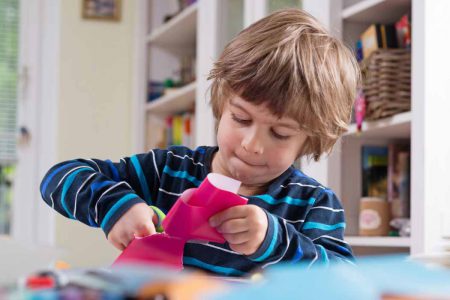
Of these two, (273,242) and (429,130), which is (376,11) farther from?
(273,242)

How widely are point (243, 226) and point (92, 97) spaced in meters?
3.22

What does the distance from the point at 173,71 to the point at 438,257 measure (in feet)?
11.7

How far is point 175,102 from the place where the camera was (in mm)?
3670

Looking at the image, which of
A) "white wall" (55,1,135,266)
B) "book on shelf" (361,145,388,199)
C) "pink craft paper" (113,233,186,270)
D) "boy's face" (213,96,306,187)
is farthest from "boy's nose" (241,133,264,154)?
"white wall" (55,1,135,266)

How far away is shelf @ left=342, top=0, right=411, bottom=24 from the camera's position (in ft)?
7.28

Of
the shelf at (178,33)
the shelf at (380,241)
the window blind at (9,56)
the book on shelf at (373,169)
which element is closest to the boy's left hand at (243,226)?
the shelf at (380,241)

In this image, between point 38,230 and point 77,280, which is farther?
point 38,230

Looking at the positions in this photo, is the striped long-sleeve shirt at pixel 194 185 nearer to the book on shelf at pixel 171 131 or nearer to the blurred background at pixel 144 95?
the blurred background at pixel 144 95

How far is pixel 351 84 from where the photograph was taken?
1243 millimetres

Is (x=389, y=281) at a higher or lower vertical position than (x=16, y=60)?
lower

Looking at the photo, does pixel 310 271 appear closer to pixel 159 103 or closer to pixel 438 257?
pixel 438 257

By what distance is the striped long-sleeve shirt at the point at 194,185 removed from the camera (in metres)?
0.92

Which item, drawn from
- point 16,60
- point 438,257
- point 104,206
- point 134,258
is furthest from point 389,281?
point 16,60

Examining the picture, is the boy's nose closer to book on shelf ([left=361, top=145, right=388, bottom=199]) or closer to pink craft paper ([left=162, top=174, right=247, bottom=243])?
pink craft paper ([left=162, top=174, right=247, bottom=243])
